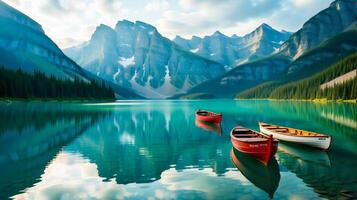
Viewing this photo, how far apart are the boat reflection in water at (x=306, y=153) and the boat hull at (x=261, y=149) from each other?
549 centimetres

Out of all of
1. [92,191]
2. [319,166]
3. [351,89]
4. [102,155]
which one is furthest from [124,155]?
[351,89]

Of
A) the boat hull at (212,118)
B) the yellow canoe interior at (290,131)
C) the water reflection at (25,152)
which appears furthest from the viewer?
the boat hull at (212,118)

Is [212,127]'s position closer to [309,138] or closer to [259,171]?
[309,138]

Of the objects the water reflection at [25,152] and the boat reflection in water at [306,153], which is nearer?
the water reflection at [25,152]

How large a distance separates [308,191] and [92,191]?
51.4 feet

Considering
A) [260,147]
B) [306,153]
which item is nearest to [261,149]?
[260,147]

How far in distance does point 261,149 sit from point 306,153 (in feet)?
30.8

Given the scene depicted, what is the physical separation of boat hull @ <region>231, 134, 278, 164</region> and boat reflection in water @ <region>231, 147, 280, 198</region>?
0.67m

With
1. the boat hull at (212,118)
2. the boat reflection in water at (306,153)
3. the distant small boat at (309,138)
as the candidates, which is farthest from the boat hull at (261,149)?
the boat hull at (212,118)

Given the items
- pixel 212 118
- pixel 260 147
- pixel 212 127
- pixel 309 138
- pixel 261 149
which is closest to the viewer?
pixel 261 149

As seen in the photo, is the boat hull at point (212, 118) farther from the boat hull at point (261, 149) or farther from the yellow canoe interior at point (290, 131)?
the boat hull at point (261, 149)

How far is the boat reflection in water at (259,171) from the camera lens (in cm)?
2463

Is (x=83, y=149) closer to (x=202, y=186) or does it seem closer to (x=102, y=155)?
(x=102, y=155)

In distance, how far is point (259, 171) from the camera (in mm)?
29297
